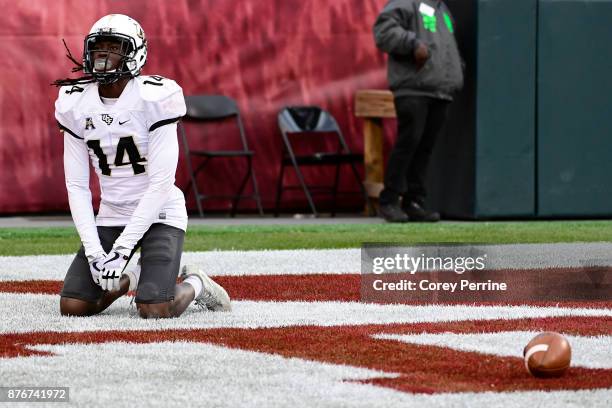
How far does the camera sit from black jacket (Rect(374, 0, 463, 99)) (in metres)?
11.5

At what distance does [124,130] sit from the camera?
6234 millimetres

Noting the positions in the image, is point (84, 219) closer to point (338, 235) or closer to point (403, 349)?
point (403, 349)

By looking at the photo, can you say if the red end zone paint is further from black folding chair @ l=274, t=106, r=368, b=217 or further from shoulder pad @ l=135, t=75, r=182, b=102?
black folding chair @ l=274, t=106, r=368, b=217

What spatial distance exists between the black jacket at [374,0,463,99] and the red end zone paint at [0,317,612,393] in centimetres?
580

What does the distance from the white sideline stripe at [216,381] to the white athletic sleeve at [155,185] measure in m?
1.06

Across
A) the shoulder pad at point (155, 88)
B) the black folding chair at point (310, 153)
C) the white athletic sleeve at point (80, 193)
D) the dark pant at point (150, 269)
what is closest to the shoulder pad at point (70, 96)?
the white athletic sleeve at point (80, 193)

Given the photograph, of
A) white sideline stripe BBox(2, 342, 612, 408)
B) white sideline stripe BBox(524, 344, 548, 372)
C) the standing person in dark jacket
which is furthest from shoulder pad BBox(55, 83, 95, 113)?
the standing person in dark jacket

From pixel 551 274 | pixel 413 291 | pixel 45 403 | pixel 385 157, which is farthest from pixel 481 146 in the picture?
pixel 45 403

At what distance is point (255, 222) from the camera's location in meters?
12.5

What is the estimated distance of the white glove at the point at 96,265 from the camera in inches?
235

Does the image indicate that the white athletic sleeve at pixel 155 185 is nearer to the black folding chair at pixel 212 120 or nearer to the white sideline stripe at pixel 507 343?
the white sideline stripe at pixel 507 343

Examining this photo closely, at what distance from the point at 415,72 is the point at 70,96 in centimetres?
555

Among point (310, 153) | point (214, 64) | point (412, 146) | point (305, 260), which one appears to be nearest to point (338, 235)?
point (412, 146)

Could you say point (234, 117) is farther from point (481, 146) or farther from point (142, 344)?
point (142, 344)
